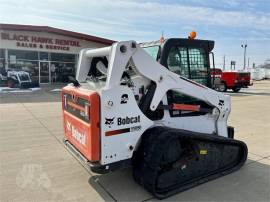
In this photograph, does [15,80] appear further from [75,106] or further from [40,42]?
[75,106]

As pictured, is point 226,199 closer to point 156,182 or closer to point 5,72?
point 156,182

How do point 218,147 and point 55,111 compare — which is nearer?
point 218,147

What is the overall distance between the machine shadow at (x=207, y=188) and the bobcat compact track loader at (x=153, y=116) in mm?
135

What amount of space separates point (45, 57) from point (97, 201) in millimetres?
21872

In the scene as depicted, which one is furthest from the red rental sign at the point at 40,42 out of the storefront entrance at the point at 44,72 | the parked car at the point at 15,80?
the parked car at the point at 15,80

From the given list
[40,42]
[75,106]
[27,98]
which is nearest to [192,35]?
[75,106]

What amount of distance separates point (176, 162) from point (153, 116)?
0.73 m

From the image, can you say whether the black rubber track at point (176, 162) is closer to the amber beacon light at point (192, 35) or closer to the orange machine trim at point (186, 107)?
the orange machine trim at point (186, 107)

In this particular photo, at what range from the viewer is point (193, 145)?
3.88 metres

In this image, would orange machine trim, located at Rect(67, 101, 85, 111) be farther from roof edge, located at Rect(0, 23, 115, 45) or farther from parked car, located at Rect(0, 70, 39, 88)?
roof edge, located at Rect(0, 23, 115, 45)

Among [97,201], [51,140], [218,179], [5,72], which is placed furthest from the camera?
[5,72]

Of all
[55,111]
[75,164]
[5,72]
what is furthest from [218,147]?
[5,72]

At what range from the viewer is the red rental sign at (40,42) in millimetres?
21391

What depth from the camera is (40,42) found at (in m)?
22.6
